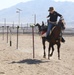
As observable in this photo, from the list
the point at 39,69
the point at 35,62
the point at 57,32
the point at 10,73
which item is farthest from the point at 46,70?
the point at 57,32

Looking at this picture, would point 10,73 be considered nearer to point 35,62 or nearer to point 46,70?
point 46,70

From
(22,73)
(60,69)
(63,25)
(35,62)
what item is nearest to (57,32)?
(63,25)

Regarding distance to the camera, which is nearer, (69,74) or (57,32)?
(69,74)

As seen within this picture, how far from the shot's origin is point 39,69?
12.4 metres

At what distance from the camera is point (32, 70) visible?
40.0 ft

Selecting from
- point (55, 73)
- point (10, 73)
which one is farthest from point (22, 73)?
point (55, 73)

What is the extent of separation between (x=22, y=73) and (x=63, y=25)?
14.9 feet

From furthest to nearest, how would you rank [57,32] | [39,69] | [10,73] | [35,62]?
[57,32] → [35,62] → [39,69] → [10,73]

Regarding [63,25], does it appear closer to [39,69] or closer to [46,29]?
[46,29]

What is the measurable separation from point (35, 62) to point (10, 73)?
314cm

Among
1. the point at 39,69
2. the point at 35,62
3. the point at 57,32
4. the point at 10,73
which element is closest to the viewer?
the point at 10,73

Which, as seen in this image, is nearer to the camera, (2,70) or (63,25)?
(2,70)

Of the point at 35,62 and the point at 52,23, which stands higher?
the point at 52,23

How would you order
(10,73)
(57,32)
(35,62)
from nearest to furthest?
(10,73), (35,62), (57,32)
